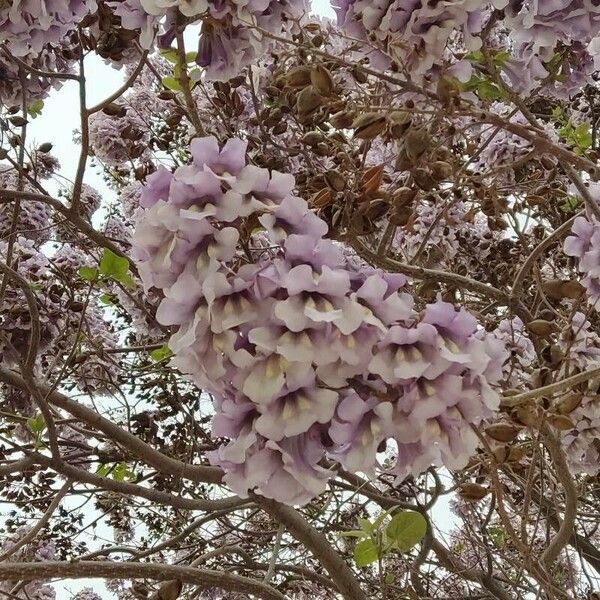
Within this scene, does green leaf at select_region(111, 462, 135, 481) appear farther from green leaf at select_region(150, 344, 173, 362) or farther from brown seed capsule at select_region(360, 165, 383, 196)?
brown seed capsule at select_region(360, 165, 383, 196)

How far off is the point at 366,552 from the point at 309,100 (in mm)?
977

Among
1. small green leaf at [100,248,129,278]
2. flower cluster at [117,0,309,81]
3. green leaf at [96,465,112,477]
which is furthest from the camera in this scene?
green leaf at [96,465,112,477]

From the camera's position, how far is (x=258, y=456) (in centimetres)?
97

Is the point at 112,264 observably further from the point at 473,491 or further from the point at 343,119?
the point at 473,491

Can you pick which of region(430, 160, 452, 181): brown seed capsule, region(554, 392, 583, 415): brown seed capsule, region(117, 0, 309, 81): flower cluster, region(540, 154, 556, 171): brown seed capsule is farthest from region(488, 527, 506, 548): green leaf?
region(117, 0, 309, 81): flower cluster

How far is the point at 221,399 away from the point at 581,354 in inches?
43.4

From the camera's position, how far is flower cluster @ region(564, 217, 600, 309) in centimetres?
145

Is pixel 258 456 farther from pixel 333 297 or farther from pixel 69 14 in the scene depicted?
pixel 69 14

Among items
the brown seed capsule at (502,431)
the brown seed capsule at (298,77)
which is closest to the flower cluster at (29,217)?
the brown seed capsule at (298,77)

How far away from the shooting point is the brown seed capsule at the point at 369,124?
1.25 metres

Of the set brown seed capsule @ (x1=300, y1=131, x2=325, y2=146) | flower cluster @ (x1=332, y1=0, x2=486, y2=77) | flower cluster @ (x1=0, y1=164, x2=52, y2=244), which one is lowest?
flower cluster @ (x1=332, y1=0, x2=486, y2=77)

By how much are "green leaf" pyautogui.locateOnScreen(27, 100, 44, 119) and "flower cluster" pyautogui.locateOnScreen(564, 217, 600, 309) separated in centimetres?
165

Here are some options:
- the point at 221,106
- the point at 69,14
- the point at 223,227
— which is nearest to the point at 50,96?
the point at 221,106

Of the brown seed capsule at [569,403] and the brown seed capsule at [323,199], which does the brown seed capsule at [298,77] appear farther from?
the brown seed capsule at [569,403]
